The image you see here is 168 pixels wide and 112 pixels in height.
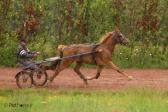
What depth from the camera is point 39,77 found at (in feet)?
52.5

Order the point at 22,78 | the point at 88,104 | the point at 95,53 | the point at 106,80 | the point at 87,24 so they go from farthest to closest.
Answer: the point at 87,24
the point at 106,80
the point at 95,53
the point at 22,78
the point at 88,104

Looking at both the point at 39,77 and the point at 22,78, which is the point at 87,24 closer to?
the point at 39,77

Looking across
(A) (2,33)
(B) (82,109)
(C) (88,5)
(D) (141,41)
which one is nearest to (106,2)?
(C) (88,5)

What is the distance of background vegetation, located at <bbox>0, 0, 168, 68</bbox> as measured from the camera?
22531mm

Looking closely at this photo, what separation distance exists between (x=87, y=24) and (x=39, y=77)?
7315 millimetres

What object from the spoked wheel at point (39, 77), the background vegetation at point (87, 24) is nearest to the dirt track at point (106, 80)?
the spoked wheel at point (39, 77)

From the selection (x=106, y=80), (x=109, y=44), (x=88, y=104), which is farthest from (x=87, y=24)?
(x=88, y=104)

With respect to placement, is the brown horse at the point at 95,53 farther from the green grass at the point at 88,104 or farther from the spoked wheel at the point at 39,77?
the green grass at the point at 88,104

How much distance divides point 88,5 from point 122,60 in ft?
9.20

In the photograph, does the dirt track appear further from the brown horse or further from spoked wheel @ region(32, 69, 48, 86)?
the brown horse

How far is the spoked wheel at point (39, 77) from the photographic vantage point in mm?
15938

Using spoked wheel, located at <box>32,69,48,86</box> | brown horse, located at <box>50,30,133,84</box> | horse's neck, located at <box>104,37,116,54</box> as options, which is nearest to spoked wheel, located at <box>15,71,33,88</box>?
spoked wheel, located at <box>32,69,48,86</box>

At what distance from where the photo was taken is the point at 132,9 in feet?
75.3

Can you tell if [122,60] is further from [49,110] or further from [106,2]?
[49,110]
